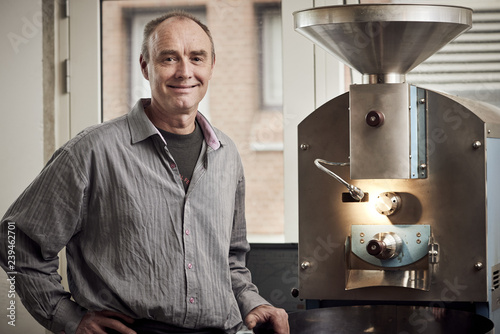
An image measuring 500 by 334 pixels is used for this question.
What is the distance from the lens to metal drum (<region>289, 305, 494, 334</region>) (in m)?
1.70

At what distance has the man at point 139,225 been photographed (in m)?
1.56

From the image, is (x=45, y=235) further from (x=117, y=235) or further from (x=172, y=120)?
(x=172, y=120)

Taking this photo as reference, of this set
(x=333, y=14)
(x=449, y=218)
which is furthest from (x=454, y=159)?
(x=333, y=14)

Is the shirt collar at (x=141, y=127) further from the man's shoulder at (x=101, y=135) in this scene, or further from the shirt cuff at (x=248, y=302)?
the shirt cuff at (x=248, y=302)

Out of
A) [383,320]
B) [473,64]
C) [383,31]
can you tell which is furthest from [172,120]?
[473,64]

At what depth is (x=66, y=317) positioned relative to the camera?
159 centimetres

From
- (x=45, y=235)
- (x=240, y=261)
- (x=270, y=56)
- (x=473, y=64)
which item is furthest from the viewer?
(x=270, y=56)

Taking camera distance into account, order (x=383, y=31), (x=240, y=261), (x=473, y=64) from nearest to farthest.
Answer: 1. (x=383, y=31)
2. (x=240, y=261)
3. (x=473, y=64)

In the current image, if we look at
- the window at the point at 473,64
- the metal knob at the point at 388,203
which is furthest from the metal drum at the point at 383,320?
the window at the point at 473,64

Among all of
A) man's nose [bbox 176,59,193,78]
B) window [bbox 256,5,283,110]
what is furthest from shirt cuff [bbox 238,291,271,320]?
window [bbox 256,5,283,110]

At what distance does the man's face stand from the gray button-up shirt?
85mm

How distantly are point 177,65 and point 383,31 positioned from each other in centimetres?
55

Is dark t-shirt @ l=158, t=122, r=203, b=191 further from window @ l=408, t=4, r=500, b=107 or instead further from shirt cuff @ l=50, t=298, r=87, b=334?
window @ l=408, t=4, r=500, b=107

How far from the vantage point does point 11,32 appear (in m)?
2.83
